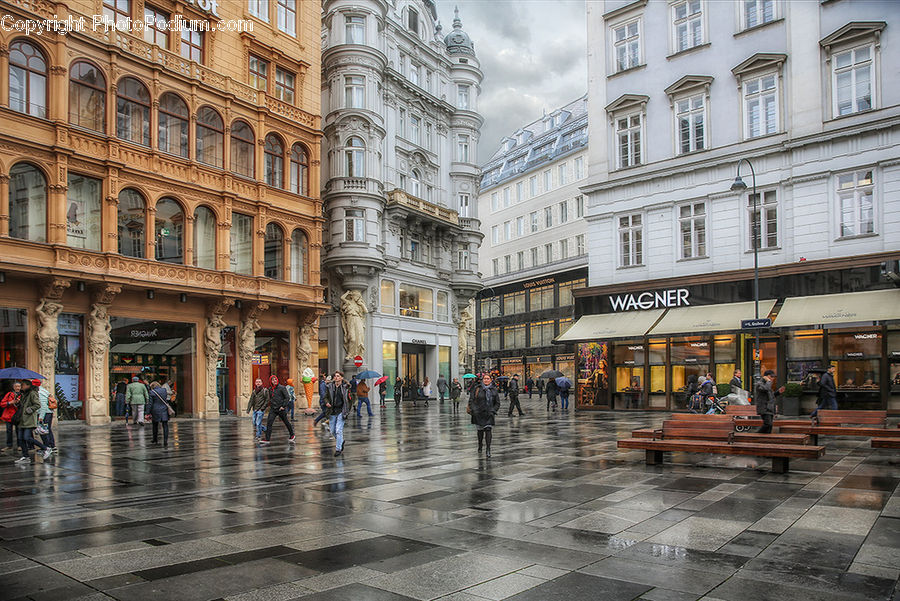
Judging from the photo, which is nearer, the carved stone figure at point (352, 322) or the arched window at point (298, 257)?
the arched window at point (298, 257)

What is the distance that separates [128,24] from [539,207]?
4822 centimetres

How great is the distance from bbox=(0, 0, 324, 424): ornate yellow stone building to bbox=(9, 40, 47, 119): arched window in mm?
44

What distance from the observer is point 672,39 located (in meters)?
32.2

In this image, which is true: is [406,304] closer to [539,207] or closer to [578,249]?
[578,249]

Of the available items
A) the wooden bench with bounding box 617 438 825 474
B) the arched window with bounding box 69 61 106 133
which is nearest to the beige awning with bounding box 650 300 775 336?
the wooden bench with bounding box 617 438 825 474

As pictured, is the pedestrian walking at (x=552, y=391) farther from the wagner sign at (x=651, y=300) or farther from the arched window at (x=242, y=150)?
the arched window at (x=242, y=150)

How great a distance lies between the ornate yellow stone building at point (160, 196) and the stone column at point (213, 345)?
0.09 metres

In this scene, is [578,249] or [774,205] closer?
[774,205]

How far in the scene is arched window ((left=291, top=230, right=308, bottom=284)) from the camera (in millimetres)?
37188

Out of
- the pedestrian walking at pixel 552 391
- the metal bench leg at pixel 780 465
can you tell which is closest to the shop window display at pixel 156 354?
the pedestrian walking at pixel 552 391

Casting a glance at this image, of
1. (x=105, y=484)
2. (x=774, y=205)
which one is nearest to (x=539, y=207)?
(x=774, y=205)

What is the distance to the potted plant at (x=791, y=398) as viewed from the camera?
24.5 meters

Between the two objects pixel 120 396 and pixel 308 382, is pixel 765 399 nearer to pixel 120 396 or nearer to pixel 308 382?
pixel 120 396

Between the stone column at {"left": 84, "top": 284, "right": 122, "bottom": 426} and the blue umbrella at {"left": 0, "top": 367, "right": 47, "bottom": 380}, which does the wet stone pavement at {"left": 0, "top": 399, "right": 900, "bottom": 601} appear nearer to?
the blue umbrella at {"left": 0, "top": 367, "right": 47, "bottom": 380}
